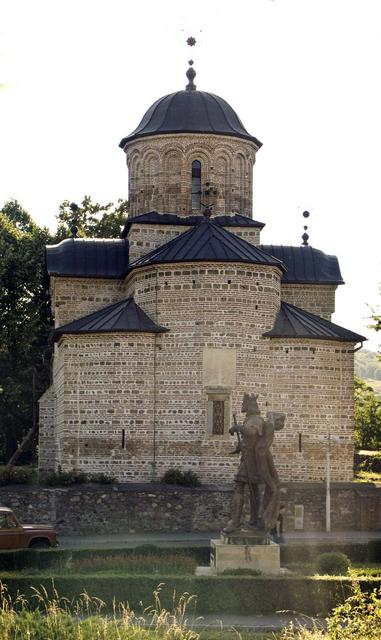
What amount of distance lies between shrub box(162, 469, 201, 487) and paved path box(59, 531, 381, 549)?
7.71ft

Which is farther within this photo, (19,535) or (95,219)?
(95,219)

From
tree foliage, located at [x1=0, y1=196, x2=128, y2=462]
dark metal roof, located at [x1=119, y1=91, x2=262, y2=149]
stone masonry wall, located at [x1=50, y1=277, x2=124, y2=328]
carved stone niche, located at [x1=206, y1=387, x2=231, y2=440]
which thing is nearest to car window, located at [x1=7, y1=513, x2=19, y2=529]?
carved stone niche, located at [x1=206, y1=387, x2=231, y2=440]

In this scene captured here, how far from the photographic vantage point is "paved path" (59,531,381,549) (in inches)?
1035

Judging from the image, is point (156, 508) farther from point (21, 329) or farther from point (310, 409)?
point (21, 329)

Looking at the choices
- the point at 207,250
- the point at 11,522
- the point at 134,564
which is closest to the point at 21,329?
the point at 207,250

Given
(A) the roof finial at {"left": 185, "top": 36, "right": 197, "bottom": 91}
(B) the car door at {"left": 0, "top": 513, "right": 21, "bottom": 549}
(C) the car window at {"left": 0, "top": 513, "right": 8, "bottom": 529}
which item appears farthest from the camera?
(A) the roof finial at {"left": 185, "top": 36, "right": 197, "bottom": 91}

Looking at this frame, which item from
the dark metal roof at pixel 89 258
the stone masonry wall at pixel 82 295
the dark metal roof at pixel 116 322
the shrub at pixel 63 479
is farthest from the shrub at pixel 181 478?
the dark metal roof at pixel 89 258

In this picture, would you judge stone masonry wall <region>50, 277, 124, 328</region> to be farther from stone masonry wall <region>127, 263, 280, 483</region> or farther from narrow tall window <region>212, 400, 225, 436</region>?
narrow tall window <region>212, 400, 225, 436</region>

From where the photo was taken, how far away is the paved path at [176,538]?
2628 centimetres

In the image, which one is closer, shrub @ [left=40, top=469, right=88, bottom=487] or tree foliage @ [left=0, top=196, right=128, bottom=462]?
shrub @ [left=40, top=469, right=88, bottom=487]

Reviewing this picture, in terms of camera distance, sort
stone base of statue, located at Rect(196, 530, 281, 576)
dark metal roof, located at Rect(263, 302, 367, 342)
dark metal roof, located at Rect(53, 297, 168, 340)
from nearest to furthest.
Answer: stone base of statue, located at Rect(196, 530, 281, 576), dark metal roof, located at Rect(53, 297, 168, 340), dark metal roof, located at Rect(263, 302, 367, 342)

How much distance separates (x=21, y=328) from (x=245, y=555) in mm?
24309

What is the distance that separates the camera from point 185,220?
118 ft

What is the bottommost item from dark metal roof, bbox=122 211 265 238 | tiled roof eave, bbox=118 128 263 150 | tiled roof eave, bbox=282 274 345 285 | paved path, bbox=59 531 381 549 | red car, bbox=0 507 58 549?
paved path, bbox=59 531 381 549
